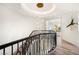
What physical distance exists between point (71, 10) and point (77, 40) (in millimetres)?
347

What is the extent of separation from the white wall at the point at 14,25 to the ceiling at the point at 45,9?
0.05 meters

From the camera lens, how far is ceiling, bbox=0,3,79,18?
1525mm

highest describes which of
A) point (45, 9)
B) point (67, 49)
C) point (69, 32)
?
point (45, 9)

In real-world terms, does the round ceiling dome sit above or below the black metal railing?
above

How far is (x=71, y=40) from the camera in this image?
1.53m

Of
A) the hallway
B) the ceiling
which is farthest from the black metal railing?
the ceiling

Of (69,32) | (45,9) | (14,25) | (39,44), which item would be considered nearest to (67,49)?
(69,32)

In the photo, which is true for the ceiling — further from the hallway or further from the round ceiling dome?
the hallway

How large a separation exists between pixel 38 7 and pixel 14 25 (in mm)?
340

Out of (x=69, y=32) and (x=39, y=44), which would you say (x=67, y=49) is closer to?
(x=69, y=32)

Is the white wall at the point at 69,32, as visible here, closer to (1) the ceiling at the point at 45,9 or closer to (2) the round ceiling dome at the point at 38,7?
(1) the ceiling at the point at 45,9

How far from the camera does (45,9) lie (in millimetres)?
1531

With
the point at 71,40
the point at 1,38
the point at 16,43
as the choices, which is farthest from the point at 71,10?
the point at 1,38
